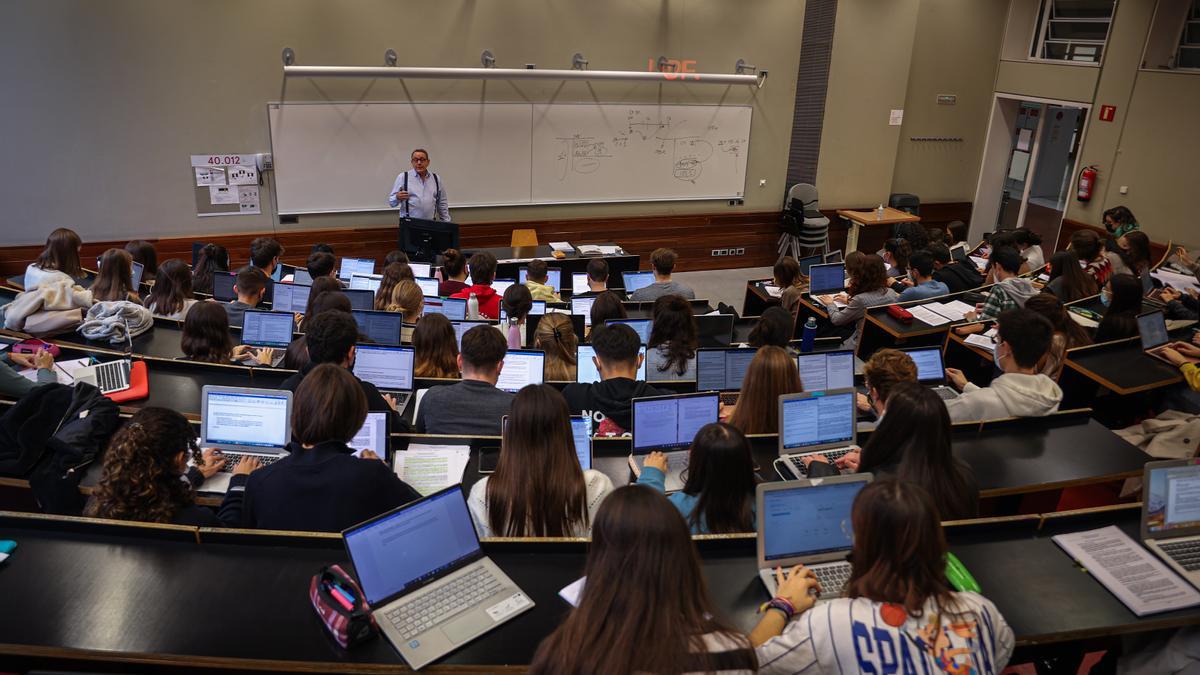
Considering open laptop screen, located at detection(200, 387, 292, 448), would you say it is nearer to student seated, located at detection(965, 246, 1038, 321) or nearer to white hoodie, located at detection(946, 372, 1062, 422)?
white hoodie, located at detection(946, 372, 1062, 422)

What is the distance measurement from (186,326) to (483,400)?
6.71 ft

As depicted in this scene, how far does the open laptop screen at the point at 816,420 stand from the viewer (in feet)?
11.1

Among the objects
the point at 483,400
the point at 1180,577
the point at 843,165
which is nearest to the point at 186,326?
the point at 483,400

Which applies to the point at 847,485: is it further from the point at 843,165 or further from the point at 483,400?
the point at 843,165

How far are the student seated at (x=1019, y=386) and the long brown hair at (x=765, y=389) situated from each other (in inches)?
39.9

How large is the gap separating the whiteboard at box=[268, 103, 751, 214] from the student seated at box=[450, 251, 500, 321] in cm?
286

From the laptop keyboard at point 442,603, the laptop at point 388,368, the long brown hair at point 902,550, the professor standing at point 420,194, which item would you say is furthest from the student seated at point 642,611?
the professor standing at point 420,194

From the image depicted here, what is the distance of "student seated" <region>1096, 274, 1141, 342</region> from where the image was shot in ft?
17.5

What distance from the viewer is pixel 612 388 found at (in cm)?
374

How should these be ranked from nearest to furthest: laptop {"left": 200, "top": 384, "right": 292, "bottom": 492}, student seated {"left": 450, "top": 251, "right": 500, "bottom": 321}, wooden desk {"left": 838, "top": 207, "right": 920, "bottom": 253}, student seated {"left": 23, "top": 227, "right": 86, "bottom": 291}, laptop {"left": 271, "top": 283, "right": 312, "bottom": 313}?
laptop {"left": 200, "top": 384, "right": 292, "bottom": 492} → student seated {"left": 23, "top": 227, "right": 86, "bottom": 291} → laptop {"left": 271, "top": 283, "right": 312, "bottom": 313} → student seated {"left": 450, "top": 251, "right": 500, "bottom": 321} → wooden desk {"left": 838, "top": 207, "right": 920, "bottom": 253}

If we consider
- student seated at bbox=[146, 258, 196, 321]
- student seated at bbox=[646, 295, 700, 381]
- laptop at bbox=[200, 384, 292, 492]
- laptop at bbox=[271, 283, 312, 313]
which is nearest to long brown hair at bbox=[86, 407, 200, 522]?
laptop at bbox=[200, 384, 292, 492]

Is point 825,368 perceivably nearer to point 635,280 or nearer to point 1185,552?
point 1185,552

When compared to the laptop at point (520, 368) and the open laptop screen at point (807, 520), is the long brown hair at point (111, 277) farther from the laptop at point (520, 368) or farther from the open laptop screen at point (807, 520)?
the open laptop screen at point (807, 520)

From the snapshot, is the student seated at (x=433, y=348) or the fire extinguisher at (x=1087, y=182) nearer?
the student seated at (x=433, y=348)
